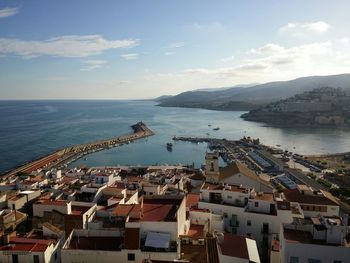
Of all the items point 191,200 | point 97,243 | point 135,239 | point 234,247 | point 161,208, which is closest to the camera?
point 135,239

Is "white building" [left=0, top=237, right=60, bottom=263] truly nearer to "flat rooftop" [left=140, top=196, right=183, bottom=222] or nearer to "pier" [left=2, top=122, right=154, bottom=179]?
"flat rooftop" [left=140, top=196, right=183, bottom=222]

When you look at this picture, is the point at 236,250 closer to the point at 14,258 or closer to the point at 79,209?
the point at 14,258

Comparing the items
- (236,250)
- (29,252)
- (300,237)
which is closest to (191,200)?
(236,250)

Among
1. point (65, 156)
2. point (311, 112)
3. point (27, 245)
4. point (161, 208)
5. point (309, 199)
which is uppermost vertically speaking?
point (161, 208)

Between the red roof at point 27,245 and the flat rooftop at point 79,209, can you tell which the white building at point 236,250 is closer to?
the red roof at point 27,245

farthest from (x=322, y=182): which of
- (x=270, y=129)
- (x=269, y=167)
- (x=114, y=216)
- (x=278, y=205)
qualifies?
(x=270, y=129)

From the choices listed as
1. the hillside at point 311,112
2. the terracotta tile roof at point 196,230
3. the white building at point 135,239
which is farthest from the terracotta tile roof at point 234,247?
the hillside at point 311,112

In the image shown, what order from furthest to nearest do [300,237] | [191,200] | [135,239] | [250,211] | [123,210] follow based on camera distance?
[191,200], [250,211], [123,210], [300,237], [135,239]
